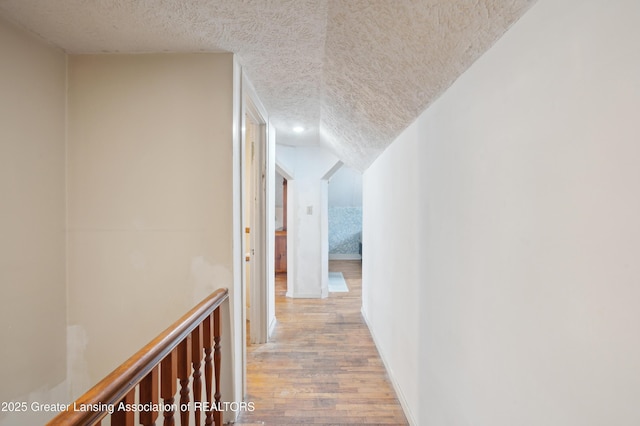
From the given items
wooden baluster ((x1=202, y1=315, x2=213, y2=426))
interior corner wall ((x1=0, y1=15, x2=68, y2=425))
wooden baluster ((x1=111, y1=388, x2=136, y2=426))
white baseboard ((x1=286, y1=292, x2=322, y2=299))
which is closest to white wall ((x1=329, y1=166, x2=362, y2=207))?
white baseboard ((x1=286, y1=292, x2=322, y2=299))

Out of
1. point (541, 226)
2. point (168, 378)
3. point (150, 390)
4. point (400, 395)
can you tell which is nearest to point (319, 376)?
point (400, 395)

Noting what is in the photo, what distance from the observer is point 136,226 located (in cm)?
191

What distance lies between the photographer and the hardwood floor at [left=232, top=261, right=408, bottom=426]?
6.60ft

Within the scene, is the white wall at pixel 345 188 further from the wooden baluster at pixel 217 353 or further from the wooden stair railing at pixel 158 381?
the wooden stair railing at pixel 158 381

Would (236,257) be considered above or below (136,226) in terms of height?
below

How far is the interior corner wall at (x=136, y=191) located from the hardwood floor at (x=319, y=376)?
699mm

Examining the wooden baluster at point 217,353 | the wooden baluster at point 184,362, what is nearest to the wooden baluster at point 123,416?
the wooden baluster at point 184,362

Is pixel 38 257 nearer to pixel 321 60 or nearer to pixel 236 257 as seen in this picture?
pixel 236 257

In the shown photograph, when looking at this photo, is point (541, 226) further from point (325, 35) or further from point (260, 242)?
point (260, 242)

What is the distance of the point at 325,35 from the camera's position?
1680 mm

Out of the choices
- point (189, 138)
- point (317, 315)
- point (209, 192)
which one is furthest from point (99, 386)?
point (317, 315)

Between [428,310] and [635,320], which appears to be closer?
[635,320]

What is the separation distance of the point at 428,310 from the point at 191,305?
1.31 m

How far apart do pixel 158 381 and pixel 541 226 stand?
124cm
